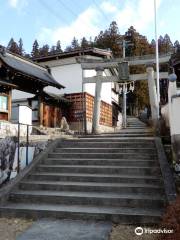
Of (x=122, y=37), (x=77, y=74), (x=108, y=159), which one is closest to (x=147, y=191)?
(x=108, y=159)

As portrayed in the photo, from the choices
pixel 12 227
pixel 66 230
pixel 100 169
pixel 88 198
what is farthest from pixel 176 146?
pixel 12 227

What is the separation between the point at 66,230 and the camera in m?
5.68

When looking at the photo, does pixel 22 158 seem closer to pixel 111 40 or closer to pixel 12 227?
pixel 12 227

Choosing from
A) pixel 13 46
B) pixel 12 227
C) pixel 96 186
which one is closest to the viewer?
pixel 12 227

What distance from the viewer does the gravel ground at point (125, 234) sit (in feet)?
17.3

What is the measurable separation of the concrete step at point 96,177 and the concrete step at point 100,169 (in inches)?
6.9

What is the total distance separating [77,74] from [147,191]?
19.5 metres

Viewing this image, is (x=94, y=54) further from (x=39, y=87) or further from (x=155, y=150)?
(x=155, y=150)

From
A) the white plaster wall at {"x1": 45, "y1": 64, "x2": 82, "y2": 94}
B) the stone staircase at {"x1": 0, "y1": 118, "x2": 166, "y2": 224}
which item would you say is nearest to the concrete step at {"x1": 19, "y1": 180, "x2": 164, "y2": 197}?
the stone staircase at {"x1": 0, "y1": 118, "x2": 166, "y2": 224}

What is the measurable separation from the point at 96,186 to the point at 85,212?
3.89 feet

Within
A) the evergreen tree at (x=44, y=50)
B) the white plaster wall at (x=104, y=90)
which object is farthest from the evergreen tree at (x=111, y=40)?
the white plaster wall at (x=104, y=90)

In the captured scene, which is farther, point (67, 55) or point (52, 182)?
point (67, 55)

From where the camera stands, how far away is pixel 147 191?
6.98m

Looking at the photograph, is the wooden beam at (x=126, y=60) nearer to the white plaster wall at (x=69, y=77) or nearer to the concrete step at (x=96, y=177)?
the white plaster wall at (x=69, y=77)
